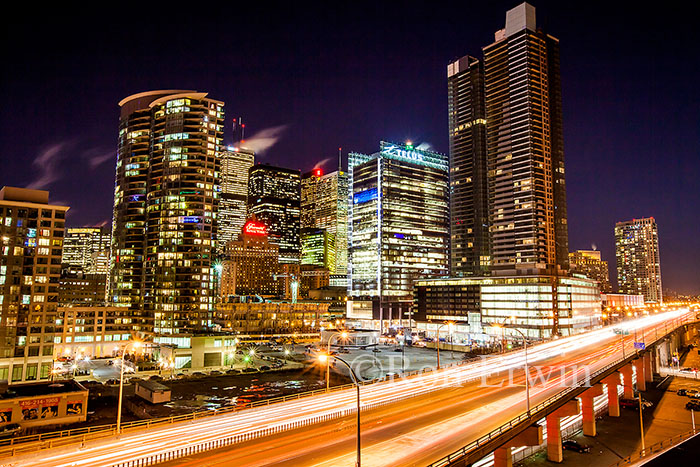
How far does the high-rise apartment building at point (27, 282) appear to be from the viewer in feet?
336

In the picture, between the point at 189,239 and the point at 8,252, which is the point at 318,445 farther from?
the point at 189,239

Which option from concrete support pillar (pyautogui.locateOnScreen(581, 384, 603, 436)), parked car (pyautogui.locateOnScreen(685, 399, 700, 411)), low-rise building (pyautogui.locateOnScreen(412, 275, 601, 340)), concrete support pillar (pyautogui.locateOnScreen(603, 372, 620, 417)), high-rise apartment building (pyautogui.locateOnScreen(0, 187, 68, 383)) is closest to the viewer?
concrete support pillar (pyautogui.locateOnScreen(581, 384, 603, 436))

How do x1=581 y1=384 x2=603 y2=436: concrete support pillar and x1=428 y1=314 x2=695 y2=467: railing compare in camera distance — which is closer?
x1=428 y1=314 x2=695 y2=467: railing

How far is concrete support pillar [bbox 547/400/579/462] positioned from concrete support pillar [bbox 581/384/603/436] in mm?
9703

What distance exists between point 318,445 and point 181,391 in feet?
223

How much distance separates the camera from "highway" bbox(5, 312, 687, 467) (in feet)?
106

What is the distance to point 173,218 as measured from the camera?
16138cm

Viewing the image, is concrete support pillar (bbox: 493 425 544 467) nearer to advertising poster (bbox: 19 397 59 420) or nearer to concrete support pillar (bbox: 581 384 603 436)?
concrete support pillar (bbox: 581 384 603 436)

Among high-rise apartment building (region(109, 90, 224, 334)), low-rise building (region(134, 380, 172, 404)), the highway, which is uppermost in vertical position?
high-rise apartment building (region(109, 90, 224, 334))

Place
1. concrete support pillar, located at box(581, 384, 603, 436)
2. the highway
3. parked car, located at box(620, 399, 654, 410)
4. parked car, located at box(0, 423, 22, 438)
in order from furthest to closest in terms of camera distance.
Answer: parked car, located at box(620, 399, 654, 410) → concrete support pillar, located at box(581, 384, 603, 436) → parked car, located at box(0, 423, 22, 438) → the highway

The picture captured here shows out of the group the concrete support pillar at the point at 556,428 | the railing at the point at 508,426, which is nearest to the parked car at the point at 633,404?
the railing at the point at 508,426

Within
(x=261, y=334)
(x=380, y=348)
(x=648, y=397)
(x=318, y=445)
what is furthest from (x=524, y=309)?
(x=318, y=445)

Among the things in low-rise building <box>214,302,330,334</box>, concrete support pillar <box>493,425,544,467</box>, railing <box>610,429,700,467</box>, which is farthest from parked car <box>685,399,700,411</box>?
low-rise building <box>214,302,330,334</box>

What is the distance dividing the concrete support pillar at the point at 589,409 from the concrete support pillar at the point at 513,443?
953 inches
